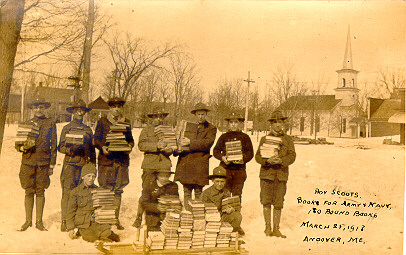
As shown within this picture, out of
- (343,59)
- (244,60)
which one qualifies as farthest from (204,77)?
(343,59)

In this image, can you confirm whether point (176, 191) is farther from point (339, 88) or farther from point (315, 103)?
point (339, 88)

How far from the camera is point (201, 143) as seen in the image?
4980 mm

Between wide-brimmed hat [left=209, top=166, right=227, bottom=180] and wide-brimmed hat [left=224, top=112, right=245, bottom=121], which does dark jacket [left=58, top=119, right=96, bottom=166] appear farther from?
wide-brimmed hat [left=224, top=112, right=245, bottom=121]

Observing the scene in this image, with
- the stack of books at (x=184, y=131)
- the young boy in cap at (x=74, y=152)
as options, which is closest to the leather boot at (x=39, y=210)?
the young boy in cap at (x=74, y=152)

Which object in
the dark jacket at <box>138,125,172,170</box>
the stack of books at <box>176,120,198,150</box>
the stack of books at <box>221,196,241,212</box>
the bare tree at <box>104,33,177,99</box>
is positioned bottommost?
the stack of books at <box>221,196,241,212</box>

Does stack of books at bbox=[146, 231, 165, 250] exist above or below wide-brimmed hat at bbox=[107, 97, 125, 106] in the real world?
below

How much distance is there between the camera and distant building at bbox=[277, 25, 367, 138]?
5527mm

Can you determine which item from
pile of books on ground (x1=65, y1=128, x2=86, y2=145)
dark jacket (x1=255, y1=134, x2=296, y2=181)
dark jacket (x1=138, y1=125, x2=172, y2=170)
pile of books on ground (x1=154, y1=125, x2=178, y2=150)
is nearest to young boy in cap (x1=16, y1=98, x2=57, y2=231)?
pile of books on ground (x1=65, y1=128, x2=86, y2=145)

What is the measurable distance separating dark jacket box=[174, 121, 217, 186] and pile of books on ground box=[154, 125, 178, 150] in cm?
20

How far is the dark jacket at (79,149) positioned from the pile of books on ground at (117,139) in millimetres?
282

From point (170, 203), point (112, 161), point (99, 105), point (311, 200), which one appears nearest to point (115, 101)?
point (99, 105)

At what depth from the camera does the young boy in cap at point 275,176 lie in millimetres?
5090

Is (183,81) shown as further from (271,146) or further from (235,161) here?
(271,146)

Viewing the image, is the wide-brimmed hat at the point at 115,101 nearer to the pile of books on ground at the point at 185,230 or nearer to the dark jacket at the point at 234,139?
the dark jacket at the point at 234,139
